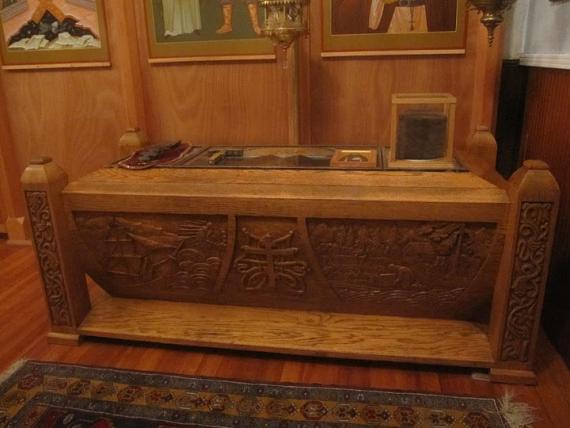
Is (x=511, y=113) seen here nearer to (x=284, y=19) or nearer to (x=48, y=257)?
(x=284, y=19)

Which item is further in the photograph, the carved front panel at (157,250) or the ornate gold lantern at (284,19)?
the ornate gold lantern at (284,19)

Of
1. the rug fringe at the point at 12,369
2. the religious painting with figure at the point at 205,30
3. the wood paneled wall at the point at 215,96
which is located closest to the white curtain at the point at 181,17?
the religious painting with figure at the point at 205,30

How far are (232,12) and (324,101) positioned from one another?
62 cm

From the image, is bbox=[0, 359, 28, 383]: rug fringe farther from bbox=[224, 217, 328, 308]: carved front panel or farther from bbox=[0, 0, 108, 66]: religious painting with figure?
bbox=[0, 0, 108, 66]: religious painting with figure

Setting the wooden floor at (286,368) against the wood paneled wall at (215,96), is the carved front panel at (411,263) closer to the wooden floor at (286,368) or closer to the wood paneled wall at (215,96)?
the wooden floor at (286,368)

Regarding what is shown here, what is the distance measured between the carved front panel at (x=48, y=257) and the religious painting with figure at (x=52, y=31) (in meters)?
1.12

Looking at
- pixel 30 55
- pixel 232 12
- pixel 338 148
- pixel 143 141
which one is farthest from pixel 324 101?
pixel 30 55

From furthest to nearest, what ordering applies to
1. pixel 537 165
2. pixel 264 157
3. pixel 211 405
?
pixel 264 157 → pixel 211 405 → pixel 537 165

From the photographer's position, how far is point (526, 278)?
5.16 feet

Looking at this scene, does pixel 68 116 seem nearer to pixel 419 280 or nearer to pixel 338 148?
pixel 338 148

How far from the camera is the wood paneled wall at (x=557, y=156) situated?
1.80 m

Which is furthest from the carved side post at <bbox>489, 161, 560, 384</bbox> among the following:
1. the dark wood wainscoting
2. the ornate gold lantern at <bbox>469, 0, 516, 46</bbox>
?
the dark wood wainscoting

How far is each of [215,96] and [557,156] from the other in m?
1.61

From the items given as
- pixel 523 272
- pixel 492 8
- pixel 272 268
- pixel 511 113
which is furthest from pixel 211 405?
pixel 511 113
